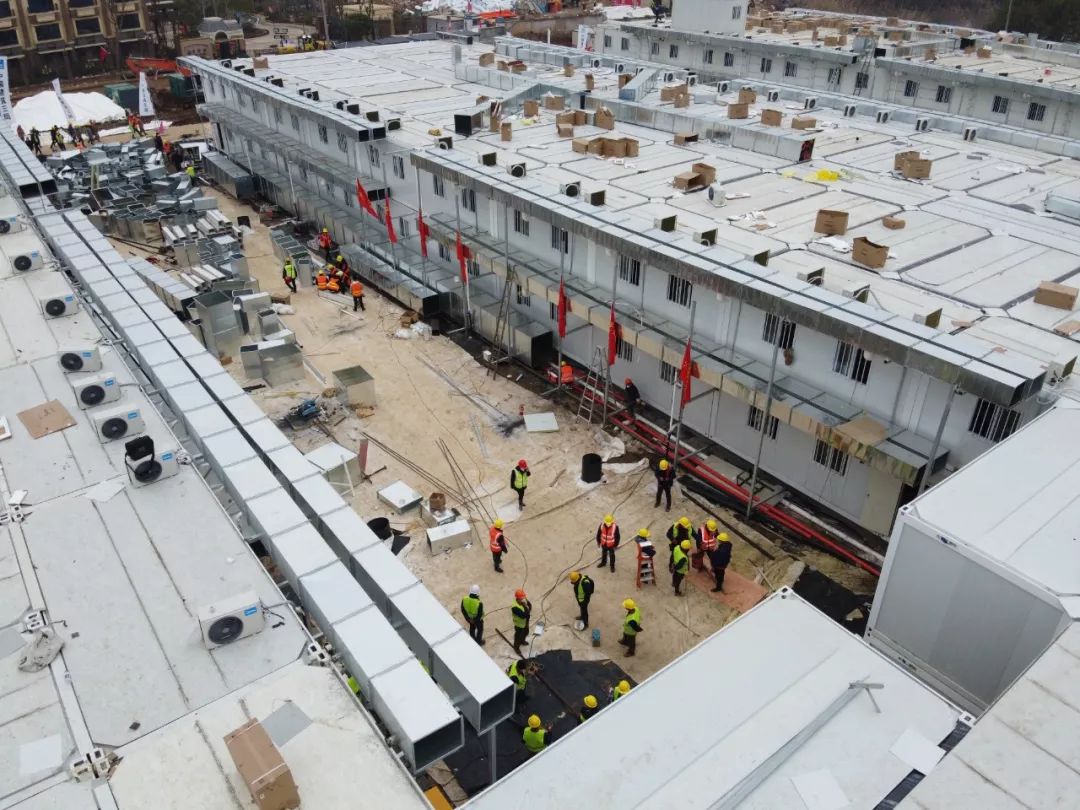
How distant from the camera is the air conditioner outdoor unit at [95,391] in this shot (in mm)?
13805

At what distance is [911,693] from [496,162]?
21109 mm

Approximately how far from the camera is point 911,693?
1002cm

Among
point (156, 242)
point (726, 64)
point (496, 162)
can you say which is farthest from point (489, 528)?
point (726, 64)

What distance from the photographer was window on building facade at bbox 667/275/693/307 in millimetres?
21058

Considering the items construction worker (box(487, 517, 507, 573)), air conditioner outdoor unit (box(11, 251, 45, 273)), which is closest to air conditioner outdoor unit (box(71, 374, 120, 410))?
air conditioner outdoor unit (box(11, 251, 45, 273))

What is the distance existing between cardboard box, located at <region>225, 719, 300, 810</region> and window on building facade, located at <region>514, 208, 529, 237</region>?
64.9ft

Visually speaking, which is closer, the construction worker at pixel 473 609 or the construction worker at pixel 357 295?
the construction worker at pixel 473 609

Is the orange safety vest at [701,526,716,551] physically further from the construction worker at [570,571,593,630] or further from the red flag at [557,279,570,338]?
the red flag at [557,279,570,338]

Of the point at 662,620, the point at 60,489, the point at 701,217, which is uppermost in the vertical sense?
the point at 701,217

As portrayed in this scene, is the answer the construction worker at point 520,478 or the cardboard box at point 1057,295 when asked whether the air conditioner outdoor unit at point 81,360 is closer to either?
the construction worker at point 520,478

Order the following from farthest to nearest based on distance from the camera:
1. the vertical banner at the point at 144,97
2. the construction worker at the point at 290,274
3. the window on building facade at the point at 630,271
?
the vertical banner at the point at 144,97 → the construction worker at the point at 290,274 → the window on building facade at the point at 630,271

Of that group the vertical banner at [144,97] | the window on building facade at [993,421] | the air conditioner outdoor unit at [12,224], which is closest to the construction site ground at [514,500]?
the window on building facade at [993,421]

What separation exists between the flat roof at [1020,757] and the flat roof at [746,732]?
1.17 meters

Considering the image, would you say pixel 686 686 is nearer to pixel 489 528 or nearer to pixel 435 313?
pixel 489 528
